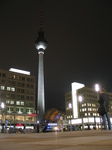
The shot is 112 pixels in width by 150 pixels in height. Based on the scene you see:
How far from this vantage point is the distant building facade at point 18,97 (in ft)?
284

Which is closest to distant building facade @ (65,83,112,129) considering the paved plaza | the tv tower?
the tv tower

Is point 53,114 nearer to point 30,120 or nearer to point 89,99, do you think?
point 30,120

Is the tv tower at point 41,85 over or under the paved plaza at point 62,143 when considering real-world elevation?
over

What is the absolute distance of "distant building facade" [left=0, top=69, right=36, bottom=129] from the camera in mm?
86500

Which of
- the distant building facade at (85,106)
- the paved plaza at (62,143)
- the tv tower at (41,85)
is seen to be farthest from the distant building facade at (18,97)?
the paved plaza at (62,143)

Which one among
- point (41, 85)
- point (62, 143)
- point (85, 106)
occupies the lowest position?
point (62, 143)

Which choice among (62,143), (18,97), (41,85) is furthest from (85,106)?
(62,143)

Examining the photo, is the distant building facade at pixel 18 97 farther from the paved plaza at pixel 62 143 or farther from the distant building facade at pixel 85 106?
the paved plaza at pixel 62 143

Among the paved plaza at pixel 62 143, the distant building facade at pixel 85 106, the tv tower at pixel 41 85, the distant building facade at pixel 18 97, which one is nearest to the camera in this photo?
the paved plaza at pixel 62 143

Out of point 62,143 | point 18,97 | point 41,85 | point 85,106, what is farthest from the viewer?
point 85,106

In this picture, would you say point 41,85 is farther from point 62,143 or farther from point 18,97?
point 62,143

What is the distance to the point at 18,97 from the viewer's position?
92.6 meters

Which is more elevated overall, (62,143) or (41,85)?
(41,85)

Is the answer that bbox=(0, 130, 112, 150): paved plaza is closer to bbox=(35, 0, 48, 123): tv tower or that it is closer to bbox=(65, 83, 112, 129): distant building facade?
bbox=(35, 0, 48, 123): tv tower
